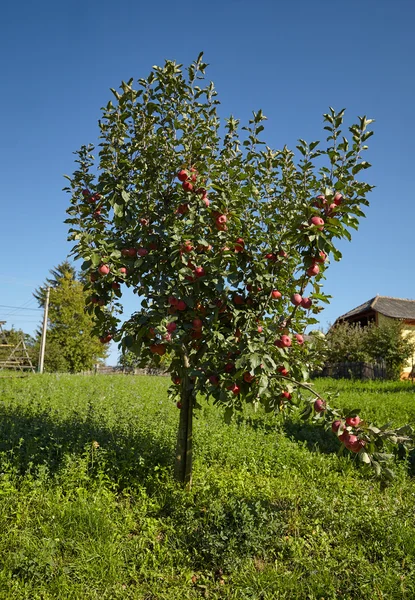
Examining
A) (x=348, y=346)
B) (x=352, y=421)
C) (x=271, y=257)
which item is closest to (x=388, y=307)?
(x=348, y=346)

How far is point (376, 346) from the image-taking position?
2167cm

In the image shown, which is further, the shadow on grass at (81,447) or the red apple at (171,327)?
the shadow on grass at (81,447)

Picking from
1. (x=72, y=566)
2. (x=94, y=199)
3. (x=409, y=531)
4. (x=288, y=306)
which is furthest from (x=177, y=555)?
(x=94, y=199)

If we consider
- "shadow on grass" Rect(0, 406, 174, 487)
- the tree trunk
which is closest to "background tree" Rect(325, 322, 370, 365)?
"shadow on grass" Rect(0, 406, 174, 487)

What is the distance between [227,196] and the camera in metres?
4.12

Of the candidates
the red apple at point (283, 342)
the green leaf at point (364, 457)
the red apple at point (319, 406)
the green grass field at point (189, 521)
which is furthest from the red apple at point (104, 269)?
the green leaf at point (364, 457)

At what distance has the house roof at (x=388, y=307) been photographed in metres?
27.5

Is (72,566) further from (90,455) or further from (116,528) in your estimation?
(90,455)

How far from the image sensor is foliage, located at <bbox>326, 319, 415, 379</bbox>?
21.5 m

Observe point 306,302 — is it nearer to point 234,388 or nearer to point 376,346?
point 234,388

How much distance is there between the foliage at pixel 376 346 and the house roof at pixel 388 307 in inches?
197

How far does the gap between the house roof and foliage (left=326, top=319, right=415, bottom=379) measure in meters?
5.00

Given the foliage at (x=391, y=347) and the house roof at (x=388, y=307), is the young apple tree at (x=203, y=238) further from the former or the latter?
the house roof at (x=388, y=307)

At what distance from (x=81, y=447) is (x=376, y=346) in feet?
62.1
